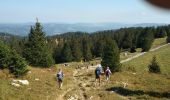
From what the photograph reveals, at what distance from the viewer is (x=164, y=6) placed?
5.26ft

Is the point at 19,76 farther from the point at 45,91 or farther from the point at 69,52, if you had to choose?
the point at 69,52

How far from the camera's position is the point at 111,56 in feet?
124

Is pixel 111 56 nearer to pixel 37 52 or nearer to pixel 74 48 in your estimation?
pixel 37 52

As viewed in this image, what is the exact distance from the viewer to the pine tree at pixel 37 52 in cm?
4728

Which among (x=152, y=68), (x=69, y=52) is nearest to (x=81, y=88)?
(x=152, y=68)


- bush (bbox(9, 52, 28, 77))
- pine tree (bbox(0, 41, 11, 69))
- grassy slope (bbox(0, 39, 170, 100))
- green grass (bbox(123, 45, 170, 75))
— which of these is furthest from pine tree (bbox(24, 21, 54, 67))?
green grass (bbox(123, 45, 170, 75))

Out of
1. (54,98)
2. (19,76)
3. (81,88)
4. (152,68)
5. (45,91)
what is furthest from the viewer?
(152,68)

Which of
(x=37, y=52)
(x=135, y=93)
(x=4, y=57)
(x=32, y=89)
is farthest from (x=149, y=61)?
(x=32, y=89)

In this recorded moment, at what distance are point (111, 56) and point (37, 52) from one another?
525 inches

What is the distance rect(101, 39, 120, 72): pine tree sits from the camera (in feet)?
124

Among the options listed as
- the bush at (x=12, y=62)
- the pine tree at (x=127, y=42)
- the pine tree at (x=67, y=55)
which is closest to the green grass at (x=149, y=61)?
the pine tree at (x=67, y=55)

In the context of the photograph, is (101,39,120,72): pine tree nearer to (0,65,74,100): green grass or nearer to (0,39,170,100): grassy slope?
(0,39,170,100): grassy slope

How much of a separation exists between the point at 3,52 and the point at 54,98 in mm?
9886

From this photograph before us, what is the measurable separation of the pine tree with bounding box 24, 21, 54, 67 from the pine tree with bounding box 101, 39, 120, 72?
11453 millimetres
